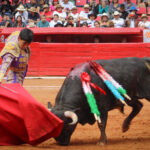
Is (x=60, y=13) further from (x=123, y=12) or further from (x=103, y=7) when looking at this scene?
(x=123, y=12)

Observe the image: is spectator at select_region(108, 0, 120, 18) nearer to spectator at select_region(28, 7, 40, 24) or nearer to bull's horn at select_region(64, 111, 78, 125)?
spectator at select_region(28, 7, 40, 24)

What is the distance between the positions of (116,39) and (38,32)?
278cm

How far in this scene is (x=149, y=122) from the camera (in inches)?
316

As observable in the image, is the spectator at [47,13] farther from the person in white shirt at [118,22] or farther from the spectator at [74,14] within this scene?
the person in white shirt at [118,22]

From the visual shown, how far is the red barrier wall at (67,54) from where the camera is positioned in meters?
14.1

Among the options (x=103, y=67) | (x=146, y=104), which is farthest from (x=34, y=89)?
(x=103, y=67)

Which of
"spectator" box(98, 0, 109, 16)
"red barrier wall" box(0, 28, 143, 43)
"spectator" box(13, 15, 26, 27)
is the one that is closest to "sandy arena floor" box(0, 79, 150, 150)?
"red barrier wall" box(0, 28, 143, 43)

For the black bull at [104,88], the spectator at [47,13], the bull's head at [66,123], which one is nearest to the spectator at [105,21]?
the spectator at [47,13]

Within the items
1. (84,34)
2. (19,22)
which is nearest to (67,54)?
(84,34)

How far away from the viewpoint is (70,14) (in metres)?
15.2

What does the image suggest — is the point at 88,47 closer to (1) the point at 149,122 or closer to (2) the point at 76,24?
(2) the point at 76,24

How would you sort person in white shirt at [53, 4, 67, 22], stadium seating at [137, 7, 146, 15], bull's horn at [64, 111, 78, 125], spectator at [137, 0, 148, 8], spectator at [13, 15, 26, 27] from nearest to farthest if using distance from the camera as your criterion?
bull's horn at [64, 111, 78, 125], spectator at [13, 15, 26, 27], person in white shirt at [53, 4, 67, 22], stadium seating at [137, 7, 146, 15], spectator at [137, 0, 148, 8]

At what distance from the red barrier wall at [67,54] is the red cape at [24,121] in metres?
8.25

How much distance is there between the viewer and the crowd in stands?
15.0 meters
